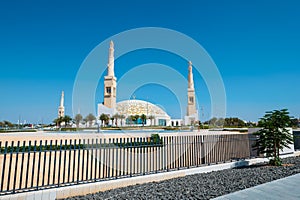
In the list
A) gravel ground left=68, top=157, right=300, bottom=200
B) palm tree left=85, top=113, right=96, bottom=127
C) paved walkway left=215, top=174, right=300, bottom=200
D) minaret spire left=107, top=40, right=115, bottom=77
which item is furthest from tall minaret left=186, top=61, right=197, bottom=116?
paved walkway left=215, top=174, right=300, bottom=200

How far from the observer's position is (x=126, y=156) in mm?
7812

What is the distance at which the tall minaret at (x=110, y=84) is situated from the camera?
64.6m

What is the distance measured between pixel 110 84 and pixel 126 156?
191 feet

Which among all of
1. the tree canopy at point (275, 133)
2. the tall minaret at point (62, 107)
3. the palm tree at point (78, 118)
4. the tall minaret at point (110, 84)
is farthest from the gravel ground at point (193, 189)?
the tall minaret at point (62, 107)

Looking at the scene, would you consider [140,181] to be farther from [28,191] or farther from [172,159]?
[28,191]

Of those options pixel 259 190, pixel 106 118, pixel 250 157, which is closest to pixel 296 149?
pixel 250 157

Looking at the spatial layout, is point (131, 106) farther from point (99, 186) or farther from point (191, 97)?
point (99, 186)

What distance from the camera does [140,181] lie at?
23.7 feet

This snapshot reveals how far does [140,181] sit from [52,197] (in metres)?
2.65

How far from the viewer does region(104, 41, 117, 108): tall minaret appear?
64.6 meters

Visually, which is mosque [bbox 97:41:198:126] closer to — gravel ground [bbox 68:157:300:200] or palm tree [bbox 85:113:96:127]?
palm tree [bbox 85:113:96:127]

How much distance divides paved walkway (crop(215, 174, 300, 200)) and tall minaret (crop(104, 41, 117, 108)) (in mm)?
60735

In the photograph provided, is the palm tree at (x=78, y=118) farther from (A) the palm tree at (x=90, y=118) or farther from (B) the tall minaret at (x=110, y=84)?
(B) the tall minaret at (x=110, y=84)

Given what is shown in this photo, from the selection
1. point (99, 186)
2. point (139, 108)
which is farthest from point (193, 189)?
point (139, 108)
